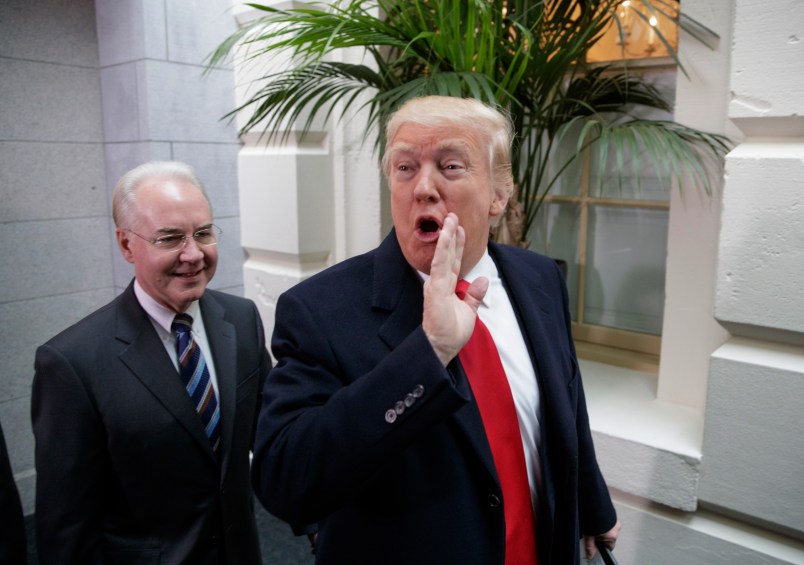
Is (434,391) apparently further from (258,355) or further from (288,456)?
(258,355)

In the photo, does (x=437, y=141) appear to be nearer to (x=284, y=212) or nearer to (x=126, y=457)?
(x=126, y=457)

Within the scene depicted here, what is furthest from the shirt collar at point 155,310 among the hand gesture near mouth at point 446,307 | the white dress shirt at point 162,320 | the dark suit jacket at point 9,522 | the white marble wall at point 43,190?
the white marble wall at point 43,190

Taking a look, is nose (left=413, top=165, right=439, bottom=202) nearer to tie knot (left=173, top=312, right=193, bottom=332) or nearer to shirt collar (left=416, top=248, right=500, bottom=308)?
shirt collar (left=416, top=248, right=500, bottom=308)

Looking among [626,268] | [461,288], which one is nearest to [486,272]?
[461,288]

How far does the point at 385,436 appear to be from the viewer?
1005 mm

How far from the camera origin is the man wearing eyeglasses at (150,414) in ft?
4.86

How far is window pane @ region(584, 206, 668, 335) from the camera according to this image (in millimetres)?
2930

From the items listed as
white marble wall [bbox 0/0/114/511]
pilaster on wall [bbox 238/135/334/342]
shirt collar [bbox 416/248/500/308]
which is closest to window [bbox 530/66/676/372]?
pilaster on wall [bbox 238/135/334/342]

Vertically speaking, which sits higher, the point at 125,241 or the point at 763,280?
the point at 125,241

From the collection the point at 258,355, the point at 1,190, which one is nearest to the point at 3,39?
the point at 1,190

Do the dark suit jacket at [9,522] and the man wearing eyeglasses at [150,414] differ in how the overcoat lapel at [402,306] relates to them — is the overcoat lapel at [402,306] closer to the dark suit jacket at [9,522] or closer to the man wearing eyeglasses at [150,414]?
the man wearing eyeglasses at [150,414]

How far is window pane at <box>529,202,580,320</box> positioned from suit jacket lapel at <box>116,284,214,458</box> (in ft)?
6.74

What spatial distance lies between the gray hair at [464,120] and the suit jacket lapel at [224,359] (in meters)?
0.74

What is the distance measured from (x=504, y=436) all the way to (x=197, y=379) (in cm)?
83
